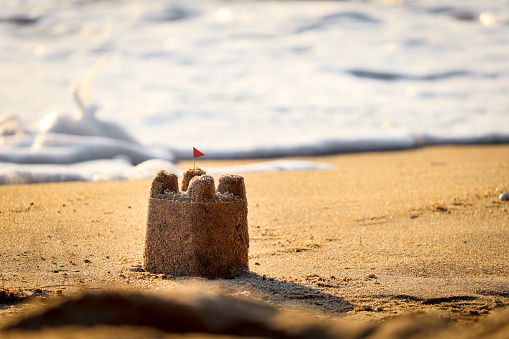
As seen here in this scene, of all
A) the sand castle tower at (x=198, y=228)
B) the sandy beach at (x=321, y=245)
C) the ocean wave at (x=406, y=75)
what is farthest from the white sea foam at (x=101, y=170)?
the ocean wave at (x=406, y=75)

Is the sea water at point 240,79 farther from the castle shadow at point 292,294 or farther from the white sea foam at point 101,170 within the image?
the castle shadow at point 292,294

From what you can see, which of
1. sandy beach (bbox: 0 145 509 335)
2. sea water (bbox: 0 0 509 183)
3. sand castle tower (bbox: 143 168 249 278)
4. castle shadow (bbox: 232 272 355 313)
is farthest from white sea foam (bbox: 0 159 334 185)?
castle shadow (bbox: 232 272 355 313)

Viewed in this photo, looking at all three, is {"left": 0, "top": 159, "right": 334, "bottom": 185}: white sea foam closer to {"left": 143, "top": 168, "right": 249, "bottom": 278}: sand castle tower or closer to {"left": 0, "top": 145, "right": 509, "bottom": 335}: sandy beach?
{"left": 0, "top": 145, "right": 509, "bottom": 335}: sandy beach

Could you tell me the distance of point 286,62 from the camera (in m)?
15.6

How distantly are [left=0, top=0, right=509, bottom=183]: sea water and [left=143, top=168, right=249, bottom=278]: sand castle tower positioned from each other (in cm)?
378

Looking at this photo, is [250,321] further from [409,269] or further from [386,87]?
[386,87]

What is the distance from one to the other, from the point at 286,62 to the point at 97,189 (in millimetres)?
10084

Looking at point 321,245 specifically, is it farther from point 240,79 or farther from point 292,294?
point 240,79

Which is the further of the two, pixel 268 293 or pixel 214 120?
pixel 214 120

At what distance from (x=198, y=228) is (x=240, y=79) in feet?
37.4

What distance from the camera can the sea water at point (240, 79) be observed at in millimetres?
10133

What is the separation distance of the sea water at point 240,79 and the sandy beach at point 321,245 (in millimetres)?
1965

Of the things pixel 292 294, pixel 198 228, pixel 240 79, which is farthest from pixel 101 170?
pixel 240 79

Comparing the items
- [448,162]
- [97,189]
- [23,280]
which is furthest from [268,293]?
[448,162]
